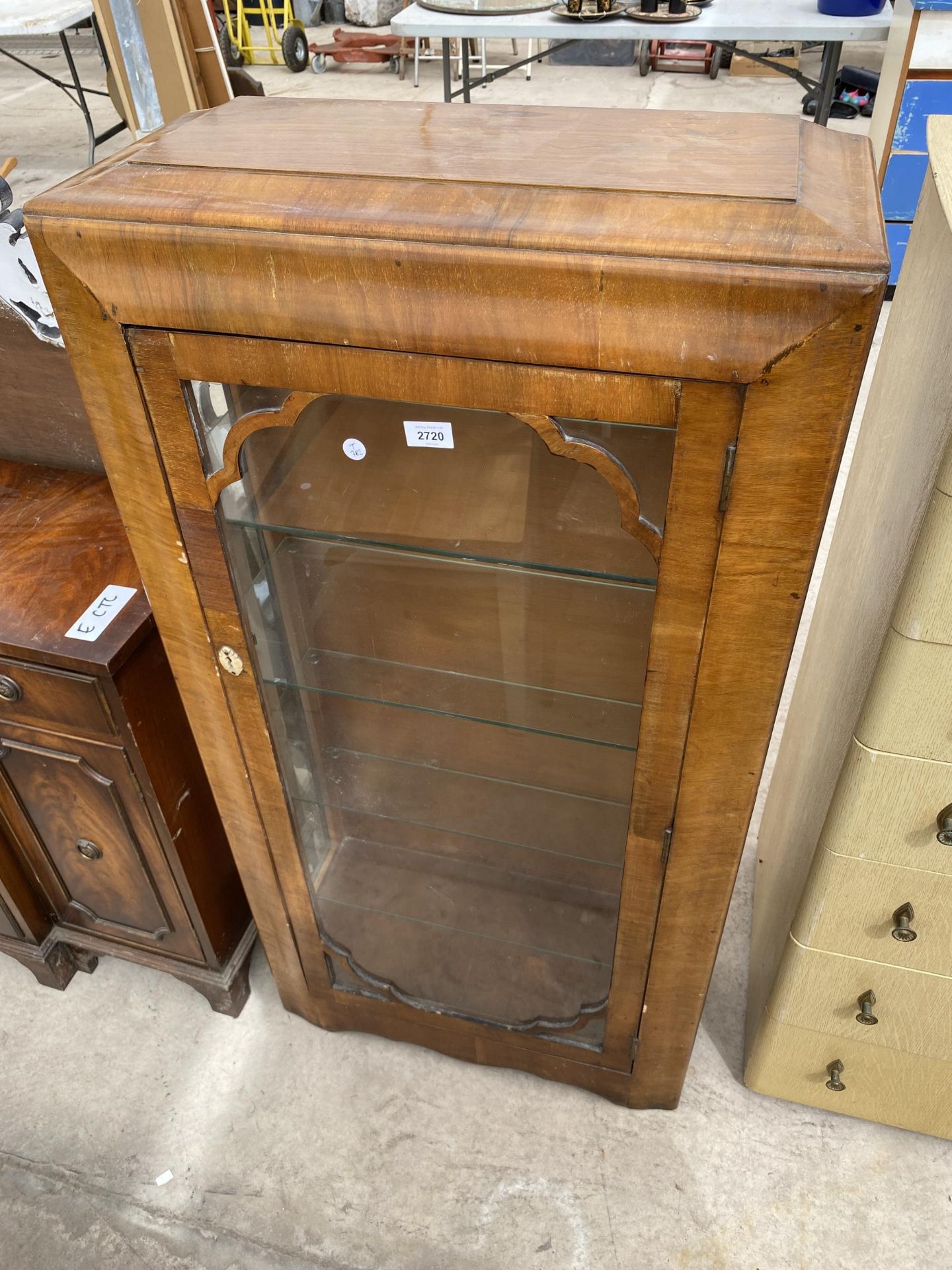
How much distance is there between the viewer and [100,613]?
1062mm

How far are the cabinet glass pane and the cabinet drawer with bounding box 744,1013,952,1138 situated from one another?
0.84 ft

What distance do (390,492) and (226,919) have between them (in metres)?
0.80

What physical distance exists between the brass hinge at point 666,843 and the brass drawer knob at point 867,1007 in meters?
0.36

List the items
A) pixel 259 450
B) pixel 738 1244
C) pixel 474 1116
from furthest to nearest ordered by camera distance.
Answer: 1. pixel 474 1116
2. pixel 738 1244
3. pixel 259 450

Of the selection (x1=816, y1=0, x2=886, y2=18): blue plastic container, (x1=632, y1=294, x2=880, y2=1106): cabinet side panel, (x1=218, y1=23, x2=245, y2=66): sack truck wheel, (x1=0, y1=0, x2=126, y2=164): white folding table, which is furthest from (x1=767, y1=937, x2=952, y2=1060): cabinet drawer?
(x1=218, y1=23, x2=245, y2=66): sack truck wheel

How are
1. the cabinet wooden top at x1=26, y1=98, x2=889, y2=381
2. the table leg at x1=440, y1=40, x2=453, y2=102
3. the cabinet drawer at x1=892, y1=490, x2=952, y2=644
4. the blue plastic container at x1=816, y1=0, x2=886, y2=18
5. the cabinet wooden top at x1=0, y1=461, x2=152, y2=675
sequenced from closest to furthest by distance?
the cabinet wooden top at x1=26, y1=98, x2=889, y2=381 → the cabinet drawer at x1=892, y1=490, x2=952, y2=644 → the cabinet wooden top at x1=0, y1=461, x2=152, y2=675 → the blue plastic container at x1=816, y1=0, x2=886, y2=18 → the table leg at x1=440, y1=40, x2=453, y2=102

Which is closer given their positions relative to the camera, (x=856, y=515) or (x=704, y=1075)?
(x=856, y=515)

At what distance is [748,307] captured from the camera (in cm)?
57

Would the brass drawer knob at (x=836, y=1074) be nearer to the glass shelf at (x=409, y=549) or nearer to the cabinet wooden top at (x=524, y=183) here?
the glass shelf at (x=409, y=549)

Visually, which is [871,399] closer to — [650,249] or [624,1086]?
[650,249]

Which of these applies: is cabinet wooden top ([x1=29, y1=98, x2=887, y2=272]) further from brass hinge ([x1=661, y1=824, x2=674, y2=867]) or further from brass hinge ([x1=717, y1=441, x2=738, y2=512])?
brass hinge ([x1=661, y1=824, x2=674, y2=867])

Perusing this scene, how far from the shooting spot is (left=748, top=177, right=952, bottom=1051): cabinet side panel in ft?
2.48

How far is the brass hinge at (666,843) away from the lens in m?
0.91

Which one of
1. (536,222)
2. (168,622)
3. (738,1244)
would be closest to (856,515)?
(536,222)
